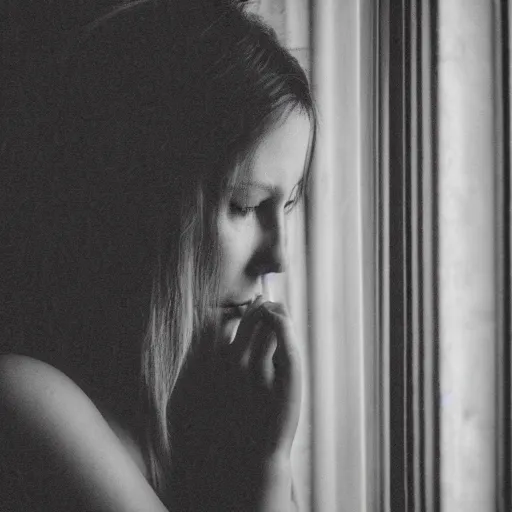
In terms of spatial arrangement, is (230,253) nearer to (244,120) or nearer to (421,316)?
(244,120)

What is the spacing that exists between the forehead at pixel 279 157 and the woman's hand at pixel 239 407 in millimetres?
184

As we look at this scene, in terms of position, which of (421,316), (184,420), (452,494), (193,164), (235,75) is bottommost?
(452,494)

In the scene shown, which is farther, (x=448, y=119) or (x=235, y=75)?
Answer: (x=448, y=119)

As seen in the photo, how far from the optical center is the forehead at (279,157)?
0.65m

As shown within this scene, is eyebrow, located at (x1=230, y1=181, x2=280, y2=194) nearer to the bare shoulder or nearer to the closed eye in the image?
the closed eye

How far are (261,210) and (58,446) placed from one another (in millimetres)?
361

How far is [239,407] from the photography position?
75 cm

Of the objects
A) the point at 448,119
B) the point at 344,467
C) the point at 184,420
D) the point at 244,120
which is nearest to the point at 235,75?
the point at 244,120

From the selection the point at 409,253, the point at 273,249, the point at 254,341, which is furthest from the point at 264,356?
the point at 409,253

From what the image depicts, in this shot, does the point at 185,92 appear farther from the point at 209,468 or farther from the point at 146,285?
the point at 209,468

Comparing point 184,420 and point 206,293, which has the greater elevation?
point 206,293

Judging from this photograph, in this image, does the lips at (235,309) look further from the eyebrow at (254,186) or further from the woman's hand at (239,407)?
the eyebrow at (254,186)

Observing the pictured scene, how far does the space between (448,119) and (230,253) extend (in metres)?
0.39

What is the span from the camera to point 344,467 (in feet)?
2.60
